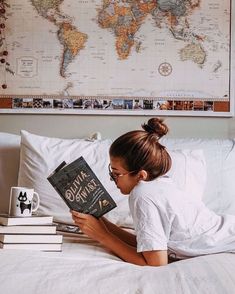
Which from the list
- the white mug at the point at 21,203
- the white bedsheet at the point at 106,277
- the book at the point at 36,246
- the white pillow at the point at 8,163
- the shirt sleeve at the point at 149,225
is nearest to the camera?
the white bedsheet at the point at 106,277

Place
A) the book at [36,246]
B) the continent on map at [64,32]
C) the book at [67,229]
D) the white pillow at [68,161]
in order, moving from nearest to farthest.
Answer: the book at [36,246] → the book at [67,229] → the white pillow at [68,161] → the continent on map at [64,32]

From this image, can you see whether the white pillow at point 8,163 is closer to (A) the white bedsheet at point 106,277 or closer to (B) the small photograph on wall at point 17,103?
(B) the small photograph on wall at point 17,103

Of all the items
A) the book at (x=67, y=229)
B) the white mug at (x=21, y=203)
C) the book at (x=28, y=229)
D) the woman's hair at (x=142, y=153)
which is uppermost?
the woman's hair at (x=142, y=153)

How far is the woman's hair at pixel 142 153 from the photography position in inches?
57.6

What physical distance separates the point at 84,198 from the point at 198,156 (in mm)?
669

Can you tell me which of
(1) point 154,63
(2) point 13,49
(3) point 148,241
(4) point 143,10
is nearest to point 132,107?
(1) point 154,63

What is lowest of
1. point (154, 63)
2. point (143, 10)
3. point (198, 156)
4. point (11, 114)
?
point (198, 156)

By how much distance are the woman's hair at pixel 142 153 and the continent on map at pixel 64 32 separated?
101cm

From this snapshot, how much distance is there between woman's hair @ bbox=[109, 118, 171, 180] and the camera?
1.46 meters

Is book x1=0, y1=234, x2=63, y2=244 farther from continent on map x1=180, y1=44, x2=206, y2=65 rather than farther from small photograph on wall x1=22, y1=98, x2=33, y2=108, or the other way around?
continent on map x1=180, y1=44, x2=206, y2=65

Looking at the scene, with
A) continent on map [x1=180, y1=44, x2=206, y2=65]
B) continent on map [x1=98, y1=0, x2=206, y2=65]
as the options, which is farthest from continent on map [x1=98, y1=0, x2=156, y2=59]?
continent on map [x1=180, y1=44, x2=206, y2=65]

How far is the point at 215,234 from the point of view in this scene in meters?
1.45

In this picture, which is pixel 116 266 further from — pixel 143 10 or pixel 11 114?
pixel 143 10

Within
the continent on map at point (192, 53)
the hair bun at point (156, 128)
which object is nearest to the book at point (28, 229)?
the hair bun at point (156, 128)
